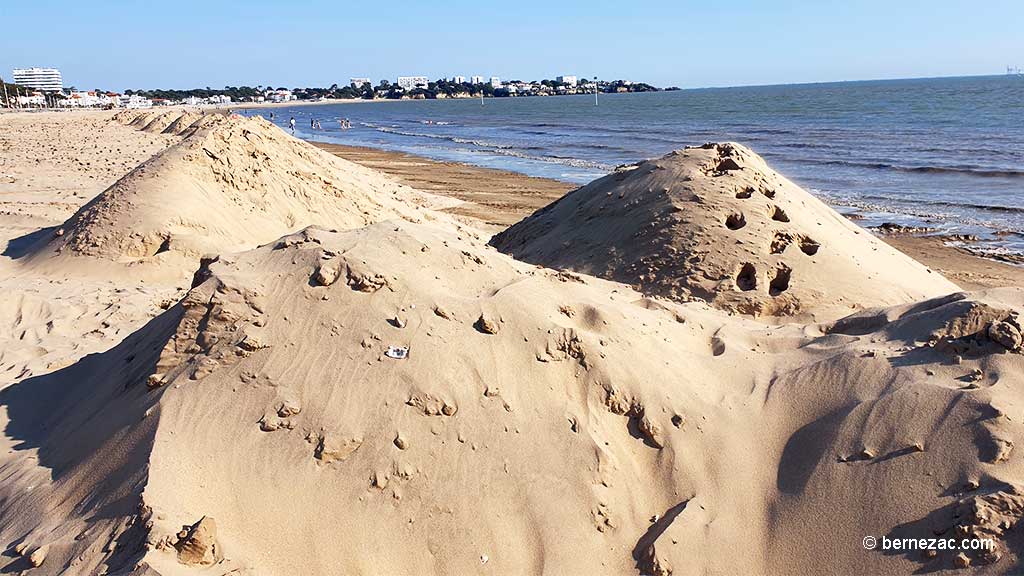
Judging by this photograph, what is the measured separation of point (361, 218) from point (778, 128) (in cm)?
3281

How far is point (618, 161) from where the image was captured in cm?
2684

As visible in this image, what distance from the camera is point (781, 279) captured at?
709cm

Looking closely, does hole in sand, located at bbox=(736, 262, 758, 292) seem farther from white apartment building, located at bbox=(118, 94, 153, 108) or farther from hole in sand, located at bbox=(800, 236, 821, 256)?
white apartment building, located at bbox=(118, 94, 153, 108)

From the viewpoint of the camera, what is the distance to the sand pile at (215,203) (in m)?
9.59

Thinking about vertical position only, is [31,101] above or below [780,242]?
above

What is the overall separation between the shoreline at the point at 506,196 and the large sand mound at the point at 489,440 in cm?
715

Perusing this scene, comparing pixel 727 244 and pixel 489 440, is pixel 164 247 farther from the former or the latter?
pixel 489 440

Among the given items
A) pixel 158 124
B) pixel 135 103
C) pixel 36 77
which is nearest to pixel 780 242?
pixel 158 124

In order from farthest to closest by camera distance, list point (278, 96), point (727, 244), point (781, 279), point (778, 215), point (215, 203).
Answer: point (278, 96)
point (215, 203)
point (778, 215)
point (727, 244)
point (781, 279)

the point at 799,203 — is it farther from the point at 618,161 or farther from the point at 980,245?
the point at 618,161

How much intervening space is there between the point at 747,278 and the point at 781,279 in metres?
0.33

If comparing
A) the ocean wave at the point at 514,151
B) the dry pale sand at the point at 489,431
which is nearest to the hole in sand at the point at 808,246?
the dry pale sand at the point at 489,431

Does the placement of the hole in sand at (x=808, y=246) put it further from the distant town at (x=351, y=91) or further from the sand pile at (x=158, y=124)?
the distant town at (x=351, y=91)

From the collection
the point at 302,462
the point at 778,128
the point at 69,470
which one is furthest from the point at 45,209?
the point at 778,128
